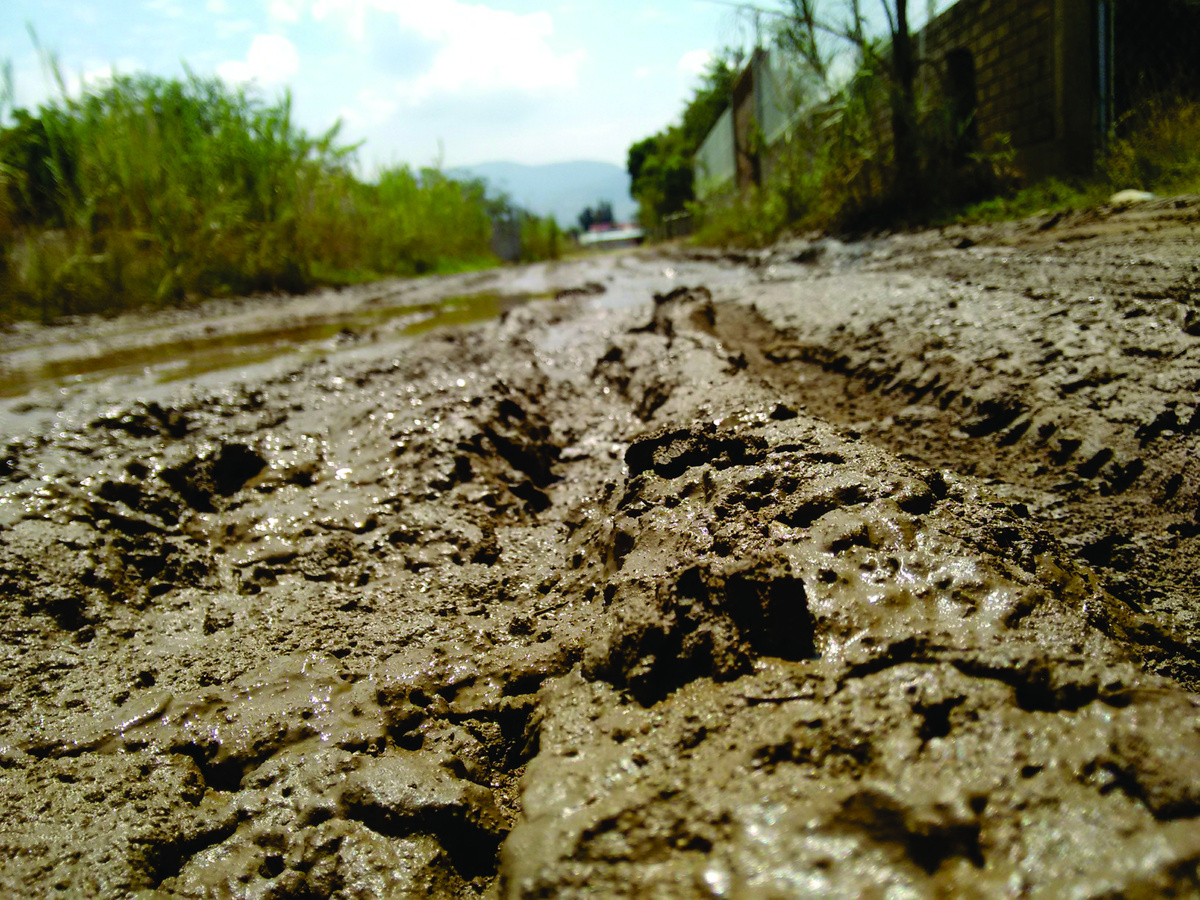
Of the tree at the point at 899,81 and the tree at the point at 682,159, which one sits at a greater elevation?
the tree at the point at 682,159

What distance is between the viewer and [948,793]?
2.22ft

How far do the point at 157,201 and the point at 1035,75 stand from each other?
8050 mm

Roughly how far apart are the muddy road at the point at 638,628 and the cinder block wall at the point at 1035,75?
4.12m

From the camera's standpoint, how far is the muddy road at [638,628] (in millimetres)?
692

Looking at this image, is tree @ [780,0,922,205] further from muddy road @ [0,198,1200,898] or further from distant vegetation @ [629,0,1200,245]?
muddy road @ [0,198,1200,898]

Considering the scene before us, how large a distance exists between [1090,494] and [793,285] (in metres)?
2.98

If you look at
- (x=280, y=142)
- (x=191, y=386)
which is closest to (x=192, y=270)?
(x=280, y=142)

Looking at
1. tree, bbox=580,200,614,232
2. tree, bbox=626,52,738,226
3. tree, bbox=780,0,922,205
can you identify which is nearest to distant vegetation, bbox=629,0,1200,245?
tree, bbox=780,0,922,205

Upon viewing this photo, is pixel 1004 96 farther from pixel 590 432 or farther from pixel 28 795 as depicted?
pixel 28 795

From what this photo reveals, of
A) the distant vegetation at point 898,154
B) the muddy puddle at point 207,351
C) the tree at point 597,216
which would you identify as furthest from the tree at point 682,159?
the tree at point 597,216

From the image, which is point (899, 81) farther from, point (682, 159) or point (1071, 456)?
point (682, 159)

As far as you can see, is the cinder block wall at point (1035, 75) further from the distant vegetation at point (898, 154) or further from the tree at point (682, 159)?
the tree at point (682, 159)

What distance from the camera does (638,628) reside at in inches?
38.8

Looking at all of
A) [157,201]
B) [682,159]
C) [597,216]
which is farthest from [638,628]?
[597,216]
